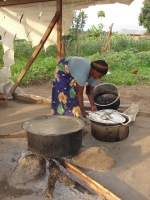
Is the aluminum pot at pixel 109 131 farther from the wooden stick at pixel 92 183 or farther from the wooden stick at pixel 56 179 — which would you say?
the wooden stick at pixel 56 179

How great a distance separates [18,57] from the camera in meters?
13.4

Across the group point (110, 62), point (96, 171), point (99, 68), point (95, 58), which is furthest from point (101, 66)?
point (95, 58)

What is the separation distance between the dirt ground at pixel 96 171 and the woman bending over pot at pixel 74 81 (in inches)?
25.7

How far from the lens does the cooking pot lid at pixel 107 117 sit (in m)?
3.99

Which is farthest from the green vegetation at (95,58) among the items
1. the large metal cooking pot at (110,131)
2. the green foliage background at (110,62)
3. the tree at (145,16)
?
the tree at (145,16)

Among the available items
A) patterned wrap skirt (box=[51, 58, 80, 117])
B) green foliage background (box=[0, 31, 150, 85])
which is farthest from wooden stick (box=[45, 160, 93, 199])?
green foliage background (box=[0, 31, 150, 85])

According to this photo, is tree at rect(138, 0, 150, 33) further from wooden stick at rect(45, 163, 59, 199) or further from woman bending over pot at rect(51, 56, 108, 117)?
wooden stick at rect(45, 163, 59, 199)

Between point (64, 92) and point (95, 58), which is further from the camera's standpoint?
point (95, 58)

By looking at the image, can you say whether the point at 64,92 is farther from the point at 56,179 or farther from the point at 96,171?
the point at 56,179

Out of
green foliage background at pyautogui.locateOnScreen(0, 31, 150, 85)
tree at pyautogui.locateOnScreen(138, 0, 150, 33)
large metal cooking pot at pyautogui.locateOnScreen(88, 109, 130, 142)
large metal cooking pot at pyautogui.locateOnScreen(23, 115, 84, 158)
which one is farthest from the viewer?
tree at pyautogui.locateOnScreen(138, 0, 150, 33)

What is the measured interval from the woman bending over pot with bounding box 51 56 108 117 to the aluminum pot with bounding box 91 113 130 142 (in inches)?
12.0

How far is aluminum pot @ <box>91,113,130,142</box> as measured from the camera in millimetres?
4125

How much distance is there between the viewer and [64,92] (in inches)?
167

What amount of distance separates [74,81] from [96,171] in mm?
1471
